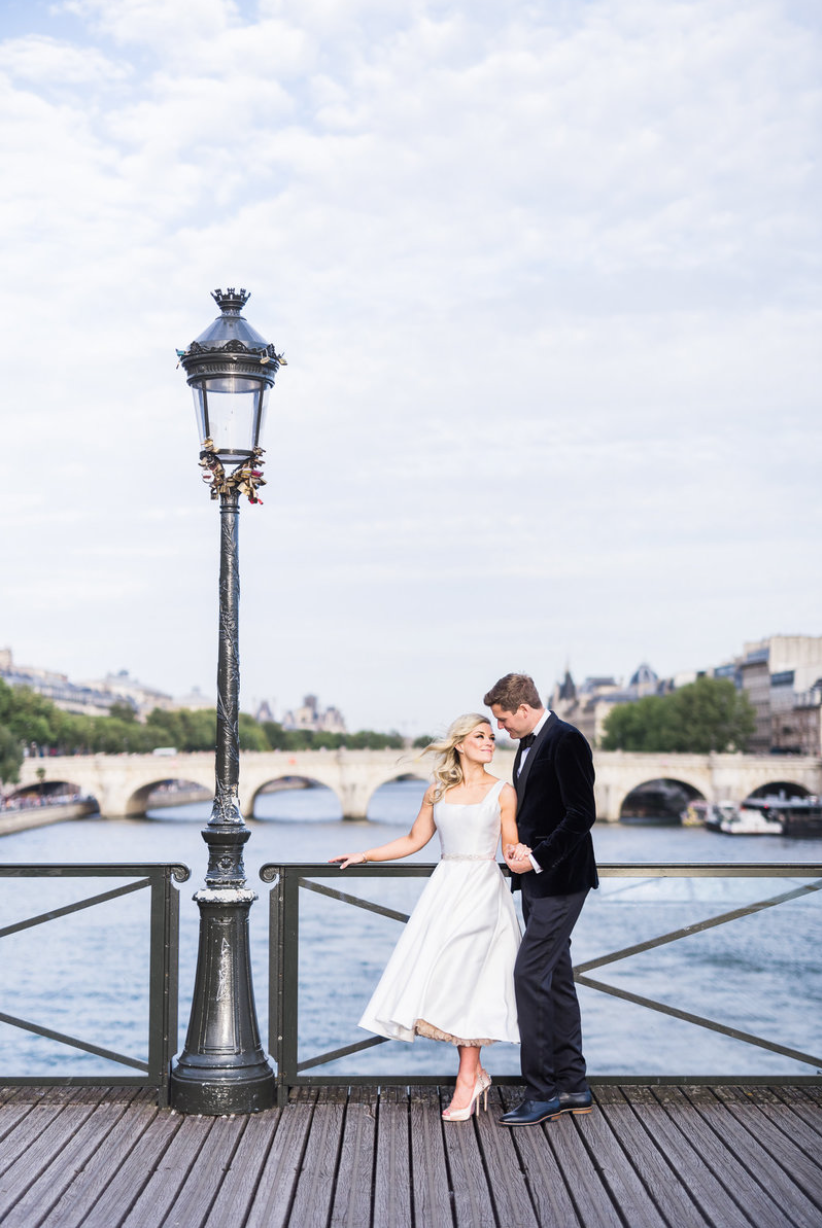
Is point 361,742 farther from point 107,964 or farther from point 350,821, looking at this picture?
point 107,964

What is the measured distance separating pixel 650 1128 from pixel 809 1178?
703mm

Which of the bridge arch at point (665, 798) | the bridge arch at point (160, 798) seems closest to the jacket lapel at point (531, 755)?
the bridge arch at point (160, 798)

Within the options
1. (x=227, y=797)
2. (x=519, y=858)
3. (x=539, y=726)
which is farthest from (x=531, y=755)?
(x=227, y=797)

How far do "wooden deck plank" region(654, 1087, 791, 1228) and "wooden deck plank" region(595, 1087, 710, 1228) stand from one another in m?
0.14

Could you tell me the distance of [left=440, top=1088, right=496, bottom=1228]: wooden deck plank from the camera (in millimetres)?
4195

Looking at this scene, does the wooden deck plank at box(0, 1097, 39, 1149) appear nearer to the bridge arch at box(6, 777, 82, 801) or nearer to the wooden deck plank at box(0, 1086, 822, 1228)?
the wooden deck plank at box(0, 1086, 822, 1228)

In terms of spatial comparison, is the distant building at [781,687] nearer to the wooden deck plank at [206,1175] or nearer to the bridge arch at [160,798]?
the bridge arch at [160,798]

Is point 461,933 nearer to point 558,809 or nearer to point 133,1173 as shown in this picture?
point 558,809

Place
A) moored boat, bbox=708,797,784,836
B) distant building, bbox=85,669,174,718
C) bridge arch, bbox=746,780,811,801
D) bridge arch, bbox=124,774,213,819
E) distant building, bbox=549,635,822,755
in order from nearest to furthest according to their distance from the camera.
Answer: moored boat, bbox=708,797,784,836 < bridge arch, bbox=124,774,213,819 < bridge arch, bbox=746,780,811,801 < distant building, bbox=549,635,822,755 < distant building, bbox=85,669,174,718

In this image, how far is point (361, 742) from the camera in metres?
126

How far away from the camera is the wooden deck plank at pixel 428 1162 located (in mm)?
4234

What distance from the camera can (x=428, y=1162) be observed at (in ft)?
15.4

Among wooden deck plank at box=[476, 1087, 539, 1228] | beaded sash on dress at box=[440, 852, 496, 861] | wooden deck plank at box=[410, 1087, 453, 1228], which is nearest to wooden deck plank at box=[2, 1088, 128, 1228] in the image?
wooden deck plank at box=[410, 1087, 453, 1228]

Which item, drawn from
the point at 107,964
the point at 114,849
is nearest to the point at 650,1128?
the point at 107,964
